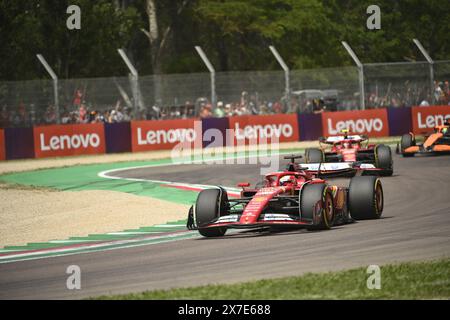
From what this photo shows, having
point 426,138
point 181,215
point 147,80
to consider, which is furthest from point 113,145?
point 181,215

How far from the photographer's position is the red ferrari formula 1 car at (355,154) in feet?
72.3

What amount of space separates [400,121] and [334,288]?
27022 mm

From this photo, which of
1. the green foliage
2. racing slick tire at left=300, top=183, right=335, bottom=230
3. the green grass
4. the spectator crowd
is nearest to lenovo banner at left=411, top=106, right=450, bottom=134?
the spectator crowd

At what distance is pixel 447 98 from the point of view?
36750mm

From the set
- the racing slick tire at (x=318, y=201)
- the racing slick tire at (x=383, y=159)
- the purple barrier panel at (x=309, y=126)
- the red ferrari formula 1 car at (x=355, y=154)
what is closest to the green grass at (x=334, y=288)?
the racing slick tire at (x=318, y=201)

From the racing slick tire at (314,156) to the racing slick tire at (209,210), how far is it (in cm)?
871

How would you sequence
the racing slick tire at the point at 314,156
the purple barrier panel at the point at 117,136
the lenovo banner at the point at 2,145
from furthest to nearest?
the purple barrier panel at the point at 117,136 < the lenovo banner at the point at 2,145 < the racing slick tire at the point at 314,156

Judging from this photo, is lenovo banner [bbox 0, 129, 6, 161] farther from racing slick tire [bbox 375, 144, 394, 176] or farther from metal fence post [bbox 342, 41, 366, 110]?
racing slick tire [bbox 375, 144, 394, 176]

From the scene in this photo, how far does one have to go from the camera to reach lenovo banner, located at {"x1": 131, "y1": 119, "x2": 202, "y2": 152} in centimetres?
3406

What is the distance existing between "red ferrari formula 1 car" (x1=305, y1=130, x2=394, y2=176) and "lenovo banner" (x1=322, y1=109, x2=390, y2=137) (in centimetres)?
1086

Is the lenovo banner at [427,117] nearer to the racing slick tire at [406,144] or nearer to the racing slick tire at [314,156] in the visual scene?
the racing slick tire at [406,144]

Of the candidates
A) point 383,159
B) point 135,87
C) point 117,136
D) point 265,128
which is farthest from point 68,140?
point 383,159
